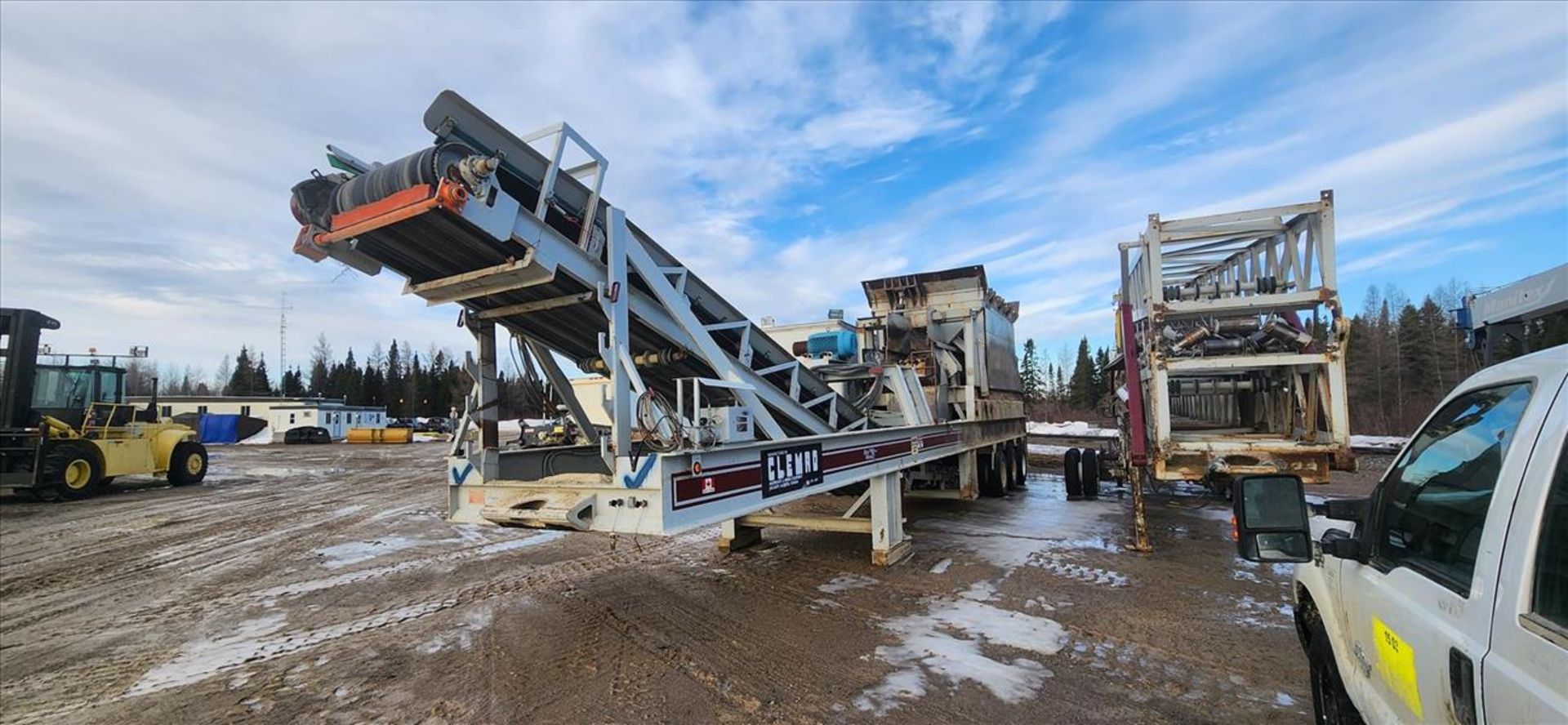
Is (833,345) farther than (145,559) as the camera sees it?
No

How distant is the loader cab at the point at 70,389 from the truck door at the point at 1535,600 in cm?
2080

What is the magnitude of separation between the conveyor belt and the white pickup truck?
3.80m

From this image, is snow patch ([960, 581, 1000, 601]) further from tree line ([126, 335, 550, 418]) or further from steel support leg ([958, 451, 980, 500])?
tree line ([126, 335, 550, 418])

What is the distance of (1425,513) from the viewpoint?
6.31 ft

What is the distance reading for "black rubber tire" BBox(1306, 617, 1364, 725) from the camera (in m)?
2.33

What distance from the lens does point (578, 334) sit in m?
5.42

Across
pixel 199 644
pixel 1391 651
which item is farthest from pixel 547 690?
pixel 1391 651

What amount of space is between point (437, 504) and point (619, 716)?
997 centimetres

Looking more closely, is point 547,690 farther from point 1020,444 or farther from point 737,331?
point 1020,444

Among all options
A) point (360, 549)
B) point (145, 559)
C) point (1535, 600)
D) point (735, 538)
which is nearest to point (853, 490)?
point (735, 538)

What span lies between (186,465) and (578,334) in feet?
55.4

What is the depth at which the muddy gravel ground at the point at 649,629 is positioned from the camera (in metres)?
3.88

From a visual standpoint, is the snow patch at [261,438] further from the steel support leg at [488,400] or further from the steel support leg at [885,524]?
the steel support leg at [885,524]

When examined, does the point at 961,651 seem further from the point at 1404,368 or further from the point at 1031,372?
the point at 1031,372
